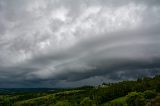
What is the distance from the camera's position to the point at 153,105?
15925 centimetres

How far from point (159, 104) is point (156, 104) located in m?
3.98

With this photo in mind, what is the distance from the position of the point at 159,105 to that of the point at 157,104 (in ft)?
15.6

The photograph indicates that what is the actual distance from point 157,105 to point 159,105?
2.57 meters

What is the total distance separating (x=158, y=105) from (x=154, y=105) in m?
6.37

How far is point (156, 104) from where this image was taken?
156 m

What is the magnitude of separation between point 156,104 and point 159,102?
3357 mm

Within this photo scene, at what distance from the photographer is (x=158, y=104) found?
6058 inches

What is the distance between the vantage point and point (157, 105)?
15250 cm

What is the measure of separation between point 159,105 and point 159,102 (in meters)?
8.95

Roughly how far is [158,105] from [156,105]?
2.69m

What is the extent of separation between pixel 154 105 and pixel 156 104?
6.04 feet

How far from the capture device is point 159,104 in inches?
5999

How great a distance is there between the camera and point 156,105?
154125 millimetres

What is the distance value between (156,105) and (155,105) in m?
1.66
